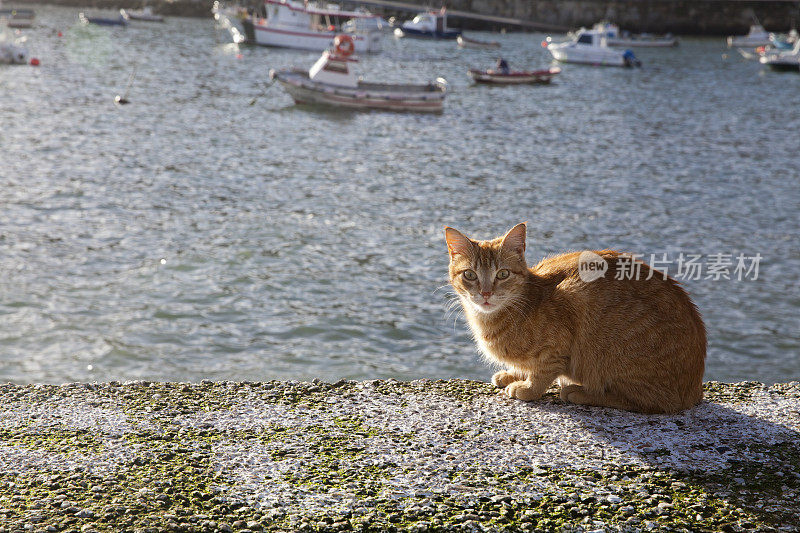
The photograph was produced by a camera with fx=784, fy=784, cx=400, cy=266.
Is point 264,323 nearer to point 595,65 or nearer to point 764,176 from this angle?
point 764,176

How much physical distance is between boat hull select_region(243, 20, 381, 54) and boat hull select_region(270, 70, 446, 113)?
78.6 ft

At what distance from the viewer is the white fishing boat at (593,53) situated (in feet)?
186

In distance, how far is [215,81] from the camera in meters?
43.3

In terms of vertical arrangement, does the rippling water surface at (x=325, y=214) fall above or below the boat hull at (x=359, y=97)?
below

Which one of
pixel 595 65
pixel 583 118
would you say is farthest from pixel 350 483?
pixel 595 65

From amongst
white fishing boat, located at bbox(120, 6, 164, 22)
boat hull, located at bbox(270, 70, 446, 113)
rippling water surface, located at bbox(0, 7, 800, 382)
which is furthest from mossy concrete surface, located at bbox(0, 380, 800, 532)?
white fishing boat, located at bbox(120, 6, 164, 22)

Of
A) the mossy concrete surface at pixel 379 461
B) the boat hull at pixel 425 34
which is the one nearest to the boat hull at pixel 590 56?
the boat hull at pixel 425 34

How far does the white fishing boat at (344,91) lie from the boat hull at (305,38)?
77.3 feet

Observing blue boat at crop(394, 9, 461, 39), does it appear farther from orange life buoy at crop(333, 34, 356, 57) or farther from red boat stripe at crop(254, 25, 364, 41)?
orange life buoy at crop(333, 34, 356, 57)

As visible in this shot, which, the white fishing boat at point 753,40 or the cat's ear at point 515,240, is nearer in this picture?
the cat's ear at point 515,240

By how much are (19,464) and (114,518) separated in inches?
36.1

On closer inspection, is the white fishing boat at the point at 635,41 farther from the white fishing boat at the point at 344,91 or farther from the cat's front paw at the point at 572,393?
the cat's front paw at the point at 572,393

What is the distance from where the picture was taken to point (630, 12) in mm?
Answer: 81438

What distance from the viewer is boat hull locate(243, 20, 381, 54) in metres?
59.6
